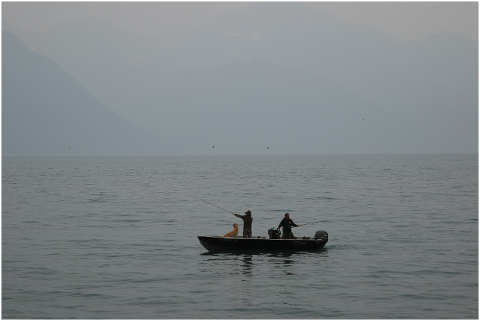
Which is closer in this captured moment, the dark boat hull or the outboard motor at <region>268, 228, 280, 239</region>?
the dark boat hull

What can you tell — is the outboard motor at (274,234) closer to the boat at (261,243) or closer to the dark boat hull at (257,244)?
the boat at (261,243)

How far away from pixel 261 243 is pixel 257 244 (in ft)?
0.67

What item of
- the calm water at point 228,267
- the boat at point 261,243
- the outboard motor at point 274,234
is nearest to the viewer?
the calm water at point 228,267

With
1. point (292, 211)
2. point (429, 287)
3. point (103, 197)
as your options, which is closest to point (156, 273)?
point (429, 287)

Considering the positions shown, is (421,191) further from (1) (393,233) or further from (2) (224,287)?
(2) (224,287)

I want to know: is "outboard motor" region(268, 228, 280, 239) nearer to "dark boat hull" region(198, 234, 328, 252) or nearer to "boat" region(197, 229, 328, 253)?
"boat" region(197, 229, 328, 253)

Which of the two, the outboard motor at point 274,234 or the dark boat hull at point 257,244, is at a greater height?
the outboard motor at point 274,234

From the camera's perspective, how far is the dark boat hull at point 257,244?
33625mm

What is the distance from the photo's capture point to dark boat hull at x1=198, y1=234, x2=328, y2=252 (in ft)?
110

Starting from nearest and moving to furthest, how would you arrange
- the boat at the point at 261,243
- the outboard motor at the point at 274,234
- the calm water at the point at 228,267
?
the calm water at the point at 228,267, the boat at the point at 261,243, the outboard motor at the point at 274,234

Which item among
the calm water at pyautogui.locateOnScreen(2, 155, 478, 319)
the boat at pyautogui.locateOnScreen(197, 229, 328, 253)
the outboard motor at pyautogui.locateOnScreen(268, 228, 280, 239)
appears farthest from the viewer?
the outboard motor at pyautogui.locateOnScreen(268, 228, 280, 239)

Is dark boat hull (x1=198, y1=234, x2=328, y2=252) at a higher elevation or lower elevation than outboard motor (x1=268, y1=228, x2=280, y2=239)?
lower

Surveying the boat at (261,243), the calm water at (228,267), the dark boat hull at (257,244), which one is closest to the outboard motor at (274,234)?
the boat at (261,243)

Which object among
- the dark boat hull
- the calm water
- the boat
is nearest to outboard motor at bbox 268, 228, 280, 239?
the boat
